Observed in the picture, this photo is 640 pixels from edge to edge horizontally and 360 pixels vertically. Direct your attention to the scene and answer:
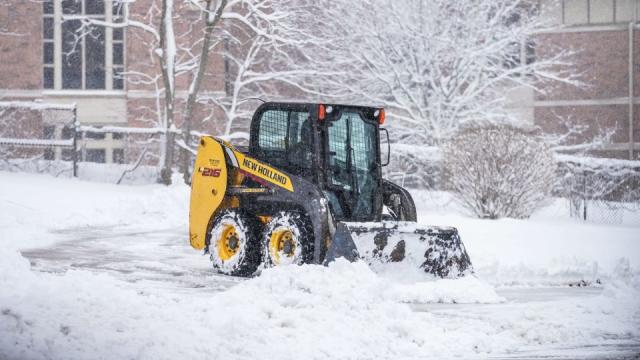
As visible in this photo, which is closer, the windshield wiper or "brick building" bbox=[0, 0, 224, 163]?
the windshield wiper

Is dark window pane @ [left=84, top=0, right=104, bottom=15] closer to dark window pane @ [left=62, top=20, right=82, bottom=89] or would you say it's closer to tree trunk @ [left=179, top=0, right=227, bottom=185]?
dark window pane @ [left=62, top=20, right=82, bottom=89]

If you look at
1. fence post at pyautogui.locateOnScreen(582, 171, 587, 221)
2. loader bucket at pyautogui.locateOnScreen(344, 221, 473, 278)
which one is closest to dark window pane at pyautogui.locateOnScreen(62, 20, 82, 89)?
fence post at pyautogui.locateOnScreen(582, 171, 587, 221)

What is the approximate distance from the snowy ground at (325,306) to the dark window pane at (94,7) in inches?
684

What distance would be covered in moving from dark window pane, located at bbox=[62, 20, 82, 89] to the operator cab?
20.7 meters

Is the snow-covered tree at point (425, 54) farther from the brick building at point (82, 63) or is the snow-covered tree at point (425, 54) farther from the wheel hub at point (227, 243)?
the wheel hub at point (227, 243)

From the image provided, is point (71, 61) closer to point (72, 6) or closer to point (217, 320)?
point (72, 6)

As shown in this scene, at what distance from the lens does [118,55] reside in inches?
1302

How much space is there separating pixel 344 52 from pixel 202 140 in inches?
613

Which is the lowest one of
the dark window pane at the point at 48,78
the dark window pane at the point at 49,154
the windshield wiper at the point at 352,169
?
the windshield wiper at the point at 352,169

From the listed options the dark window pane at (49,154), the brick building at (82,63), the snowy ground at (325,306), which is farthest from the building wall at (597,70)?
the snowy ground at (325,306)

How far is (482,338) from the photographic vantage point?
348 inches

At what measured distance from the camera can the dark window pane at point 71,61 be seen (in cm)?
3284

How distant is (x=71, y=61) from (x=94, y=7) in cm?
186

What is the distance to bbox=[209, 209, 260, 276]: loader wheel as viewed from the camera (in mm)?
13016
